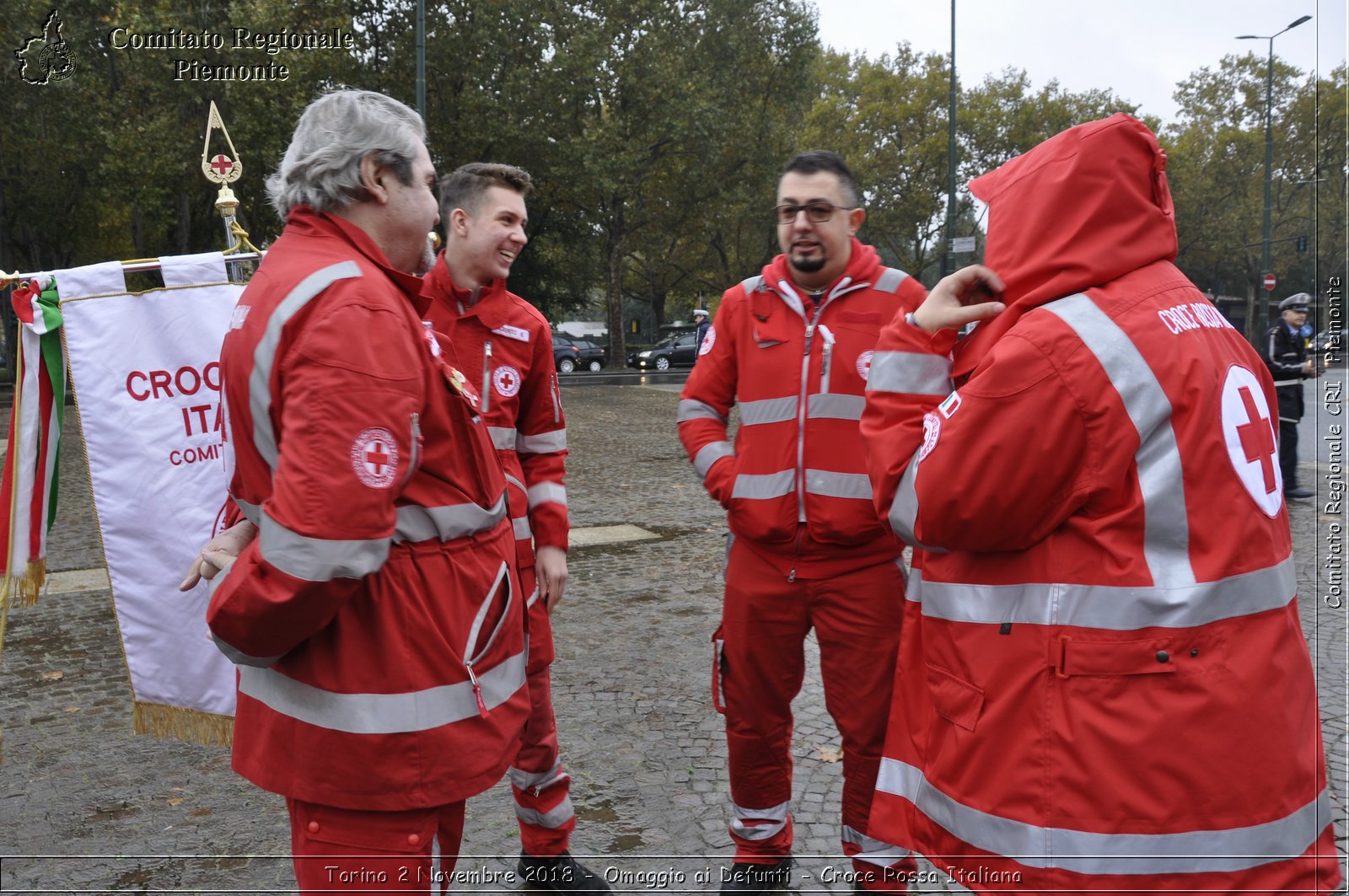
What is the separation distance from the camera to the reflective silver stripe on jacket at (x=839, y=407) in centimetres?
305

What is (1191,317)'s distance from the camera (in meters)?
1.82

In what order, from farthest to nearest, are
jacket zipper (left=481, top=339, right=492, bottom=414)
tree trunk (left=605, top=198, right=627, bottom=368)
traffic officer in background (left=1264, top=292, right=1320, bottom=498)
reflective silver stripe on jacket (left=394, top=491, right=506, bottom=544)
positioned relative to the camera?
1. tree trunk (left=605, top=198, right=627, bottom=368)
2. traffic officer in background (left=1264, top=292, right=1320, bottom=498)
3. jacket zipper (left=481, top=339, right=492, bottom=414)
4. reflective silver stripe on jacket (left=394, top=491, right=506, bottom=544)

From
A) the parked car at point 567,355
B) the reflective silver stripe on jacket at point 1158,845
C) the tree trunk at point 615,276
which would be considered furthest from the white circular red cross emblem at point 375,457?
the parked car at point 567,355

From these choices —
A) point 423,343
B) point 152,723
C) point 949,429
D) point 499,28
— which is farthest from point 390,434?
point 499,28

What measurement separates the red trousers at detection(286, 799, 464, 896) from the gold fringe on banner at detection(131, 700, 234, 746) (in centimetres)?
149

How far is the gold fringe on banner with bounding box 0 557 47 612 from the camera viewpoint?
309 cm

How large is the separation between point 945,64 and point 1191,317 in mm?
44104

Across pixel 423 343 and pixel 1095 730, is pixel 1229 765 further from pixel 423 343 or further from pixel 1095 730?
pixel 423 343

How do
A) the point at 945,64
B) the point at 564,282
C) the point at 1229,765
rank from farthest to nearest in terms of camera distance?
the point at 945,64
the point at 564,282
the point at 1229,765

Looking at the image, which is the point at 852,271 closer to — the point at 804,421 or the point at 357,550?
the point at 804,421

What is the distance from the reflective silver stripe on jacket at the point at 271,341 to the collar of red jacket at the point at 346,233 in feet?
0.35

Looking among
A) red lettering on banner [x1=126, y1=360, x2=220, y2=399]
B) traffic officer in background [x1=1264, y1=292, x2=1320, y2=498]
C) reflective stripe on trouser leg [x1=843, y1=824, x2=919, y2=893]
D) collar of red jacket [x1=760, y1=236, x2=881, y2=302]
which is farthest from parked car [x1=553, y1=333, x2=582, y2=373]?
reflective stripe on trouser leg [x1=843, y1=824, x2=919, y2=893]

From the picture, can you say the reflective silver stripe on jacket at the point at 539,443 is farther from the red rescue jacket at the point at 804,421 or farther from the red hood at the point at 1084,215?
the red hood at the point at 1084,215

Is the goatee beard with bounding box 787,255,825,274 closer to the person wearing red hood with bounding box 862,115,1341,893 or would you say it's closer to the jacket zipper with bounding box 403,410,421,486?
the person wearing red hood with bounding box 862,115,1341,893
